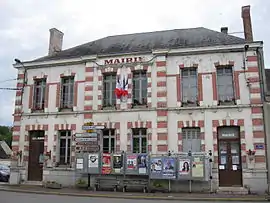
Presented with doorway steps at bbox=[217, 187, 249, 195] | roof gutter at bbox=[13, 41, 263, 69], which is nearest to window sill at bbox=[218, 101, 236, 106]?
roof gutter at bbox=[13, 41, 263, 69]

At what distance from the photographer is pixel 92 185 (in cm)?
1577

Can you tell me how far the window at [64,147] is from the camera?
16.9 metres

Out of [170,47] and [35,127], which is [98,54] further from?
[35,127]

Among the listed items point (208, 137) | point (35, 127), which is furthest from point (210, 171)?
point (35, 127)

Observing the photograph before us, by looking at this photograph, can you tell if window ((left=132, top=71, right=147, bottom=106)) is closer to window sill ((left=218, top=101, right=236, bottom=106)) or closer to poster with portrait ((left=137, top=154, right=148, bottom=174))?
poster with portrait ((left=137, top=154, right=148, bottom=174))

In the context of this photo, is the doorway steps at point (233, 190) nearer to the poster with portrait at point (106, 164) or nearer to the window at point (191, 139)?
the window at point (191, 139)

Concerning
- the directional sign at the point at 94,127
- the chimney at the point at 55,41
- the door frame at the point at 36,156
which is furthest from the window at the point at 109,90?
the chimney at the point at 55,41

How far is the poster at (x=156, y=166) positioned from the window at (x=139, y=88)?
3007 mm

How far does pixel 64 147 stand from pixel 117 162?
11.6ft

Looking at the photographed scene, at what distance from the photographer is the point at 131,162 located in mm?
14906

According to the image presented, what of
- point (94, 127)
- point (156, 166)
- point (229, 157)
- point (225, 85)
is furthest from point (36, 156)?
point (225, 85)

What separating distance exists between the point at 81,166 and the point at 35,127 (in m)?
3.87

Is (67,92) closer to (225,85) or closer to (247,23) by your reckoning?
(225,85)

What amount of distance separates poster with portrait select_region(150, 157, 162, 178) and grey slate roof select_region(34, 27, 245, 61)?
5.51 meters
